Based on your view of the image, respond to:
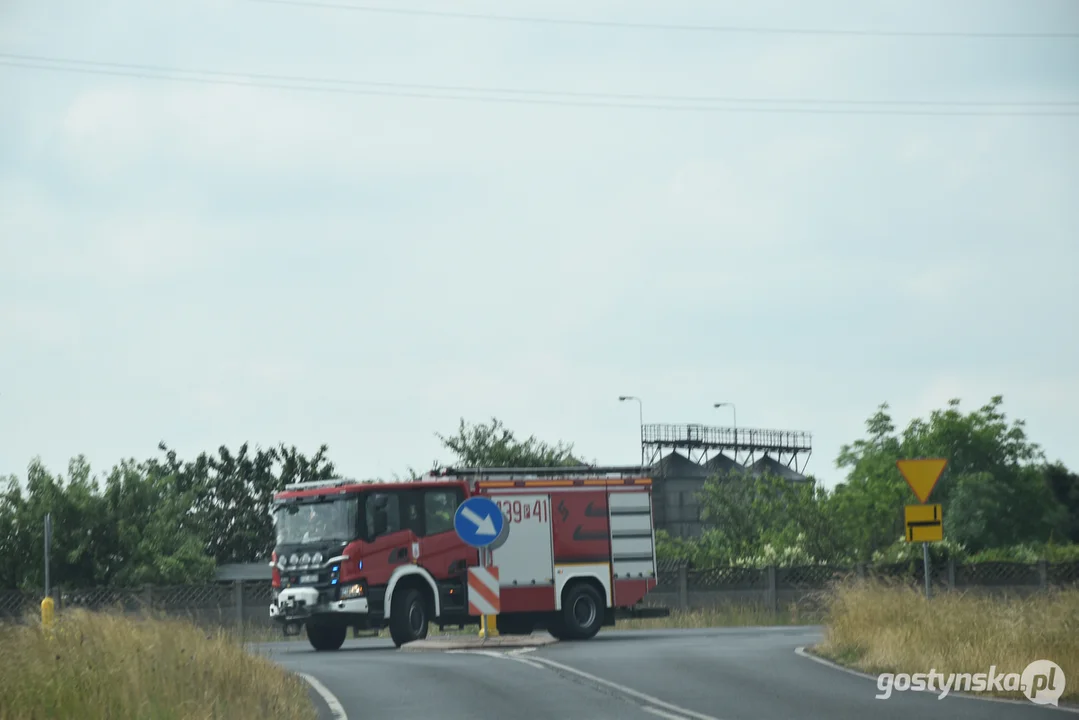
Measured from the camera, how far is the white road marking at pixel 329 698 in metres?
13.9

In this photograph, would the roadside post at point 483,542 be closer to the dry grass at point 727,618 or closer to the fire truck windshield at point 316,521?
the fire truck windshield at point 316,521

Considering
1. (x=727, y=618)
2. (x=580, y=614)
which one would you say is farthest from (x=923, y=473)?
(x=727, y=618)

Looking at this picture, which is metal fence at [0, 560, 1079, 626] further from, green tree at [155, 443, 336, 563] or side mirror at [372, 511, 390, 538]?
green tree at [155, 443, 336, 563]

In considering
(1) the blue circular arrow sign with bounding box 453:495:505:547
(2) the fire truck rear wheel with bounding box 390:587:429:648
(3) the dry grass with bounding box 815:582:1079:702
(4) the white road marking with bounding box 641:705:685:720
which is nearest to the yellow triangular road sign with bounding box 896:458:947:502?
(3) the dry grass with bounding box 815:582:1079:702

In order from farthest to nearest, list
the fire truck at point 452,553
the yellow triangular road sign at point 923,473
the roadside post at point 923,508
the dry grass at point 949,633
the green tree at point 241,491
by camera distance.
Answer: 1. the green tree at point 241,491
2. the fire truck at point 452,553
3. the yellow triangular road sign at point 923,473
4. the roadside post at point 923,508
5. the dry grass at point 949,633

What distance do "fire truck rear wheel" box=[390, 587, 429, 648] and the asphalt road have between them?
1.63m

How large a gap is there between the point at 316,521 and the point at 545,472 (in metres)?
4.16

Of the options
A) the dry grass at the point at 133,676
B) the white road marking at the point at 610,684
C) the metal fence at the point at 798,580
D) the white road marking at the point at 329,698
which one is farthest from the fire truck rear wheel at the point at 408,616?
the metal fence at the point at 798,580

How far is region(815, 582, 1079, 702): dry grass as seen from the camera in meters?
16.0

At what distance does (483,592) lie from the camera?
2464cm

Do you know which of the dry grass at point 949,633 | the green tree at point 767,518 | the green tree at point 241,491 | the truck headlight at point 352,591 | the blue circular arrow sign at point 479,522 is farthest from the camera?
the green tree at point 241,491

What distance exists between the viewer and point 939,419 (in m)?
84.1

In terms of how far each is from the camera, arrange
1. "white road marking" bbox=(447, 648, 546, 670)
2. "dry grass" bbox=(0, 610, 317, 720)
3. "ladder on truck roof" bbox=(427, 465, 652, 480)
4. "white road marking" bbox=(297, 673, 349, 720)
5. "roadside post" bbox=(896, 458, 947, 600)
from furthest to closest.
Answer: "ladder on truck roof" bbox=(427, 465, 652, 480) < "roadside post" bbox=(896, 458, 947, 600) < "white road marking" bbox=(447, 648, 546, 670) < "white road marking" bbox=(297, 673, 349, 720) < "dry grass" bbox=(0, 610, 317, 720)

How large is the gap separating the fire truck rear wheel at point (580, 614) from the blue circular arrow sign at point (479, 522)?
9.89 feet
